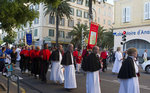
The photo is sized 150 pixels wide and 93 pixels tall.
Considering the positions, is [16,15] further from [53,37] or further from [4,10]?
[53,37]

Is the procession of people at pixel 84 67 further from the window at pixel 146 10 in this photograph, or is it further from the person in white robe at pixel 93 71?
the window at pixel 146 10

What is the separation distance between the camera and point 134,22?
26922 mm

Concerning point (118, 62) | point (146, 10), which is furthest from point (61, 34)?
point (118, 62)

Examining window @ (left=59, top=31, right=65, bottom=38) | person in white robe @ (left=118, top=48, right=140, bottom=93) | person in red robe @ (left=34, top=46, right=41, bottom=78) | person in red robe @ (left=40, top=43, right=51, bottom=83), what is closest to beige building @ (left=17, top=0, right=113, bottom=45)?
window @ (left=59, top=31, right=65, bottom=38)

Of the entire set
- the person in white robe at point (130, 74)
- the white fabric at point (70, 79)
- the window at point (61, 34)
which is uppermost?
the window at point (61, 34)

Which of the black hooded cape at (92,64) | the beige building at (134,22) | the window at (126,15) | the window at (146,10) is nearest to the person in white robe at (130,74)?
the black hooded cape at (92,64)

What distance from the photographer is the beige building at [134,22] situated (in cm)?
2558

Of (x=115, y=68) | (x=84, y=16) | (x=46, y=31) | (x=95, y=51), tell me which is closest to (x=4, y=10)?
(x=95, y=51)

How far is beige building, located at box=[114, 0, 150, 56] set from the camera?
2558 cm

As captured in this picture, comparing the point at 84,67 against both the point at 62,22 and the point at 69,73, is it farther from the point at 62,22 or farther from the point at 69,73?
the point at 62,22

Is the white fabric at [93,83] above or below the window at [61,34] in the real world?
below

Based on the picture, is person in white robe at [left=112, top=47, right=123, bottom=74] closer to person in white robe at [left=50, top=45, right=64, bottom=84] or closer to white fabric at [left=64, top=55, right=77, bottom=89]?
person in white robe at [left=50, top=45, right=64, bottom=84]

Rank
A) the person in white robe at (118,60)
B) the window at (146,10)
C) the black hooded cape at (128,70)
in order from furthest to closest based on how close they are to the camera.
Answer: the window at (146,10) → the person in white robe at (118,60) → the black hooded cape at (128,70)

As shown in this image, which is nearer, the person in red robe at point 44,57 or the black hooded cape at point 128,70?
the black hooded cape at point 128,70
